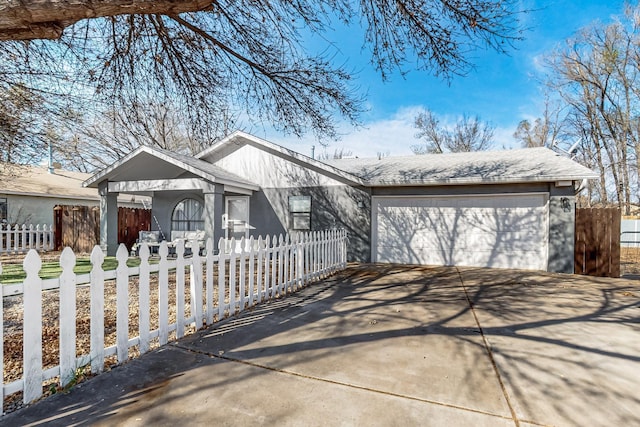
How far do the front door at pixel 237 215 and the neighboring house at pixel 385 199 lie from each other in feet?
0.12

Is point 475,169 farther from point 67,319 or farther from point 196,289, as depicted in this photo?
point 67,319

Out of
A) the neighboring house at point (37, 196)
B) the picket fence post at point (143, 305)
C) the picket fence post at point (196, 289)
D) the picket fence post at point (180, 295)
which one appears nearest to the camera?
the picket fence post at point (143, 305)

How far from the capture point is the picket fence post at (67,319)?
2553 mm

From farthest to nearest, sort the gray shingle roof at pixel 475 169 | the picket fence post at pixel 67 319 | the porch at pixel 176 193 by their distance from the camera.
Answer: the porch at pixel 176 193 → the gray shingle roof at pixel 475 169 → the picket fence post at pixel 67 319

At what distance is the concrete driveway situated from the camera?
7.43 ft

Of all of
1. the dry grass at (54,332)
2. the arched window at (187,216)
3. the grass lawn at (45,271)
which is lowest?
the dry grass at (54,332)

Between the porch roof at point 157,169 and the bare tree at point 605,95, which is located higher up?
the bare tree at point 605,95

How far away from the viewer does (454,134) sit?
2600 centimetres

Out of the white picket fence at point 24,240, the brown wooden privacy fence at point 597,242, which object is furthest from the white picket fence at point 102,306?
the white picket fence at point 24,240

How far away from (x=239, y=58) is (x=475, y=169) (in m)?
7.74

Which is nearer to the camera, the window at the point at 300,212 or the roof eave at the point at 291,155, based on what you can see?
the roof eave at the point at 291,155

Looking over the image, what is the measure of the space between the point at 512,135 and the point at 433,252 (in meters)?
20.2

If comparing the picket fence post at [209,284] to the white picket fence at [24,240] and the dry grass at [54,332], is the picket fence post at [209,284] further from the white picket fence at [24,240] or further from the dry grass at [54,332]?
the white picket fence at [24,240]

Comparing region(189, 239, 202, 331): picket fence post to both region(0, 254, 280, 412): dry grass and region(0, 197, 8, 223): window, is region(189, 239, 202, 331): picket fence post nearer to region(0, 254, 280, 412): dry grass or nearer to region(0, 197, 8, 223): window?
region(0, 254, 280, 412): dry grass
